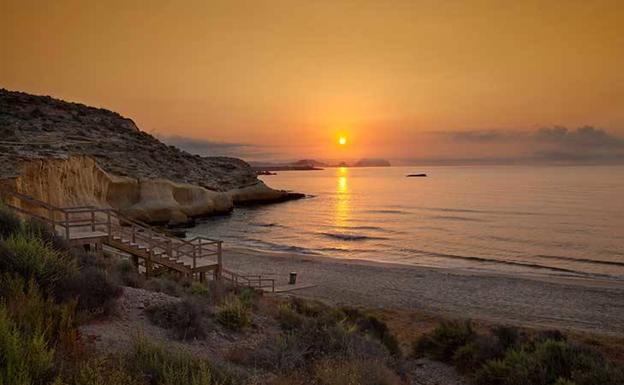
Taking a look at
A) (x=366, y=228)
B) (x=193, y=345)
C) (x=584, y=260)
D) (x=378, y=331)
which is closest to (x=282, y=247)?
(x=366, y=228)

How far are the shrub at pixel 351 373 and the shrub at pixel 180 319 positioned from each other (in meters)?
2.20

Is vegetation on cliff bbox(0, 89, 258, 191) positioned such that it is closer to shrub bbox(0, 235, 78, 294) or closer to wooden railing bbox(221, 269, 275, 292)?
wooden railing bbox(221, 269, 275, 292)

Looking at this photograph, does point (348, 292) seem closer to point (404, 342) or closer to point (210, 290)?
point (404, 342)

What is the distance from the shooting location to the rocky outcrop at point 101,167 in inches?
1120

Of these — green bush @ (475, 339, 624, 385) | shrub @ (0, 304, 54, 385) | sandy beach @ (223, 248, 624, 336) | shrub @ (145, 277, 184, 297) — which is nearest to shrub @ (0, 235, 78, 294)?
shrub @ (0, 304, 54, 385)

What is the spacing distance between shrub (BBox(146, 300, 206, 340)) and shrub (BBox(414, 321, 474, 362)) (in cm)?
591

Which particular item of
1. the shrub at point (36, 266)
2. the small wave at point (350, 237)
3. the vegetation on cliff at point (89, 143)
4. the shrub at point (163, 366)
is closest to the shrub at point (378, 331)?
the shrub at point (163, 366)

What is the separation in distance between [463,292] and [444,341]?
12806 millimetres

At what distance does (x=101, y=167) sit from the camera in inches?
1647

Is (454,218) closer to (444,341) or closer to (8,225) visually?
(444,341)

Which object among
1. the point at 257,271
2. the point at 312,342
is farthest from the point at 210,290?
the point at 257,271

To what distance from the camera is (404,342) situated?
1256 cm

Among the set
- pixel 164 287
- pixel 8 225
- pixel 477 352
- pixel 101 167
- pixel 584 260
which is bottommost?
pixel 584 260

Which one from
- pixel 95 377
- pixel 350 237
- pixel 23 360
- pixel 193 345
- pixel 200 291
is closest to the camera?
pixel 23 360
